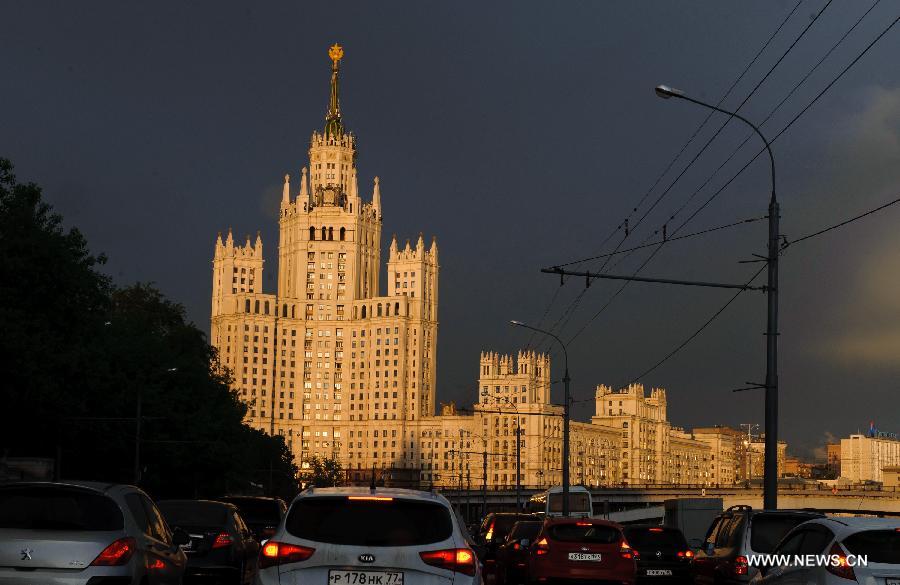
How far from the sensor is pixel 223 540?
24.6m

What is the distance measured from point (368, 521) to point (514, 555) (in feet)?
63.3

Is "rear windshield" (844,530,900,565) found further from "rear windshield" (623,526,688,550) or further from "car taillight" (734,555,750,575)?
"rear windshield" (623,526,688,550)

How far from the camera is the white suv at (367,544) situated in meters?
12.3

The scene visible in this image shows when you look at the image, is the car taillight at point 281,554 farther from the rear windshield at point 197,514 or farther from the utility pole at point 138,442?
the utility pole at point 138,442

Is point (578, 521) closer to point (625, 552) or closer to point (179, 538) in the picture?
point (625, 552)

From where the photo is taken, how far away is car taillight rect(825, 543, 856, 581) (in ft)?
42.6

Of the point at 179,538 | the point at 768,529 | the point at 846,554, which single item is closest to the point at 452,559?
the point at 846,554

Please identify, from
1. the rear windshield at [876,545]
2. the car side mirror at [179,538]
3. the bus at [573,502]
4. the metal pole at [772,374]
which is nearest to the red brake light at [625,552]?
the metal pole at [772,374]

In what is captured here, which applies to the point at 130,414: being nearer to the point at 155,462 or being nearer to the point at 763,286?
the point at 155,462

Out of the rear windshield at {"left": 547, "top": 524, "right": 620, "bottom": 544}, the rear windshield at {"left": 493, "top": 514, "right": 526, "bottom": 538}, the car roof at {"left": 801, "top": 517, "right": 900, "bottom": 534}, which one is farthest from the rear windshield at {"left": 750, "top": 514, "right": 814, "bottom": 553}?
the rear windshield at {"left": 493, "top": 514, "right": 526, "bottom": 538}

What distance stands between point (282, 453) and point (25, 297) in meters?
132

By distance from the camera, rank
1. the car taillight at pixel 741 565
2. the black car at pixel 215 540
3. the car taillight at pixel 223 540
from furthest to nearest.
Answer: the car taillight at pixel 223 540 → the black car at pixel 215 540 → the car taillight at pixel 741 565

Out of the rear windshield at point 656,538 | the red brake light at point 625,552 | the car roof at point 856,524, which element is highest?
the car roof at point 856,524

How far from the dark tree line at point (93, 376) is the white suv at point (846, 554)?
3283 centimetres
